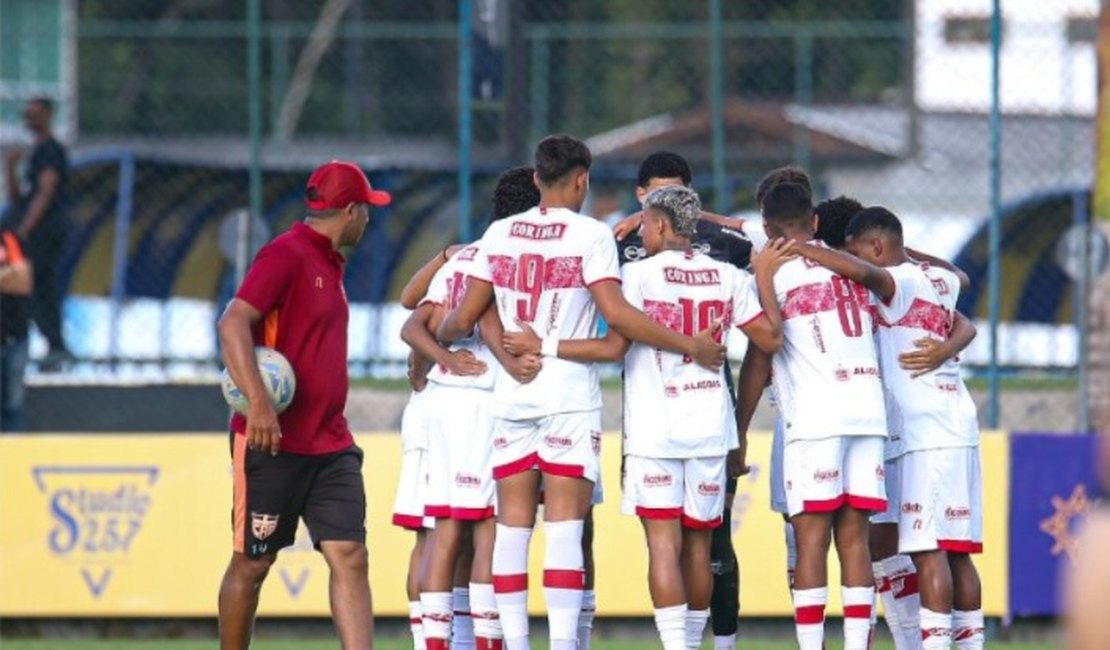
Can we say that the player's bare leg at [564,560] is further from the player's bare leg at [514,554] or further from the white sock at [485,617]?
the white sock at [485,617]

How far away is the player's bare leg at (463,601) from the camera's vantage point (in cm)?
1038

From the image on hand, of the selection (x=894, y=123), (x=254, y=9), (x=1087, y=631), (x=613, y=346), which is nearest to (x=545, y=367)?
(x=613, y=346)

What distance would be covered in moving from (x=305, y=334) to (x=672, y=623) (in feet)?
6.27

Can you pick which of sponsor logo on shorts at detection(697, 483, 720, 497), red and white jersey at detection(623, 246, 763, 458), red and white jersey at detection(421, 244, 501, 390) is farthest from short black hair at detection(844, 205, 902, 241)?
red and white jersey at detection(421, 244, 501, 390)

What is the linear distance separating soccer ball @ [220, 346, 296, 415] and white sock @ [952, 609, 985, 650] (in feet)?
10.3

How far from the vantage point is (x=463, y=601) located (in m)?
10.4

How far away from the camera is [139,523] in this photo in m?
13.8

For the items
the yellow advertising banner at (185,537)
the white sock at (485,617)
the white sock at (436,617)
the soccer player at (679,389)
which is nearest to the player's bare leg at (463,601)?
the white sock at (436,617)

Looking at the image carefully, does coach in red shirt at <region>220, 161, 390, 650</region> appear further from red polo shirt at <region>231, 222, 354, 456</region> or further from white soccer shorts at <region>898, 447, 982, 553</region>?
white soccer shorts at <region>898, 447, 982, 553</region>

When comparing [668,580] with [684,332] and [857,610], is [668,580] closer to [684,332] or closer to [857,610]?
[857,610]

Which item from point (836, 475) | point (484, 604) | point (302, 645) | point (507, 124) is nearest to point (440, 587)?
point (484, 604)

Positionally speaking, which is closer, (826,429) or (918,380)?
(826,429)

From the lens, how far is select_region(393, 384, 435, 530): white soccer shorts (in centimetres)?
1058

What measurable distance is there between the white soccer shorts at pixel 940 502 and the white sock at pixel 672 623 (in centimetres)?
110
